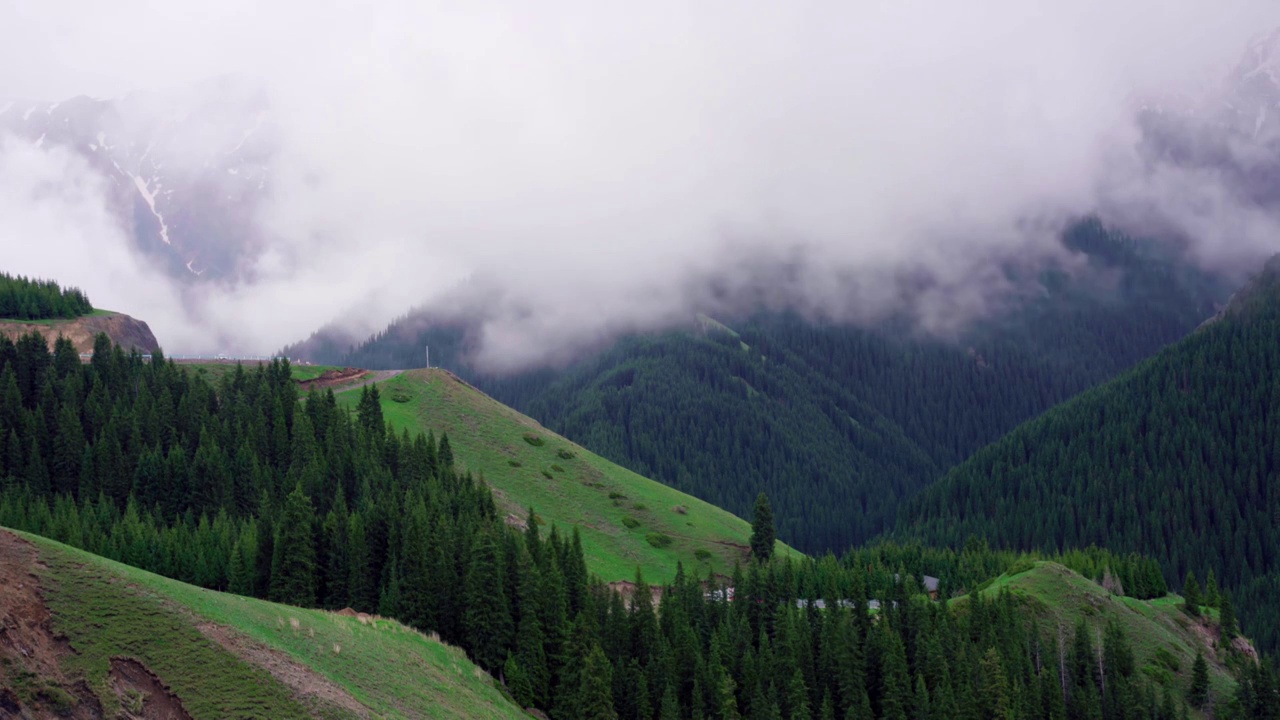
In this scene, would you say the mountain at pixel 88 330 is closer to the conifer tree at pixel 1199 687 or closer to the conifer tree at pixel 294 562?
the conifer tree at pixel 294 562

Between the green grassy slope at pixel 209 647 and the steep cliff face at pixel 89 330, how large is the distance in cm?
11294

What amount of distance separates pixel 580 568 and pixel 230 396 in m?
63.0

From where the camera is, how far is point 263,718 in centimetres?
5312

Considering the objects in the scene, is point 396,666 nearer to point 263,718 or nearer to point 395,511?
point 263,718

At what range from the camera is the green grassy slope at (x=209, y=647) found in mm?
52594

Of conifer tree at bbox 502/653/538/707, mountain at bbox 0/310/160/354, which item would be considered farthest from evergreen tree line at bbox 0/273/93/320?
conifer tree at bbox 502/653/538/707

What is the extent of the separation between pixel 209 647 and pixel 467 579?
44.7 metres

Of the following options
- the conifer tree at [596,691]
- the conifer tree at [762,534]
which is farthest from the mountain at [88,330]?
the conifer tree at [596,691]

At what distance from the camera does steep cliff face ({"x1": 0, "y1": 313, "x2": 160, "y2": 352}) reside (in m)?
169

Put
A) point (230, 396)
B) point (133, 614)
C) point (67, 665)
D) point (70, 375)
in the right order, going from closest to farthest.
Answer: point (67, 665) < point (133, 614) < point (70, 375) < point (230, 396)

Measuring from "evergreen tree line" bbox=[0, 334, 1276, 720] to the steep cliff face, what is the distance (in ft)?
88.7

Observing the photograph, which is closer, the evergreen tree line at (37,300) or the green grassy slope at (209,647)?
the green grassy slope at (209,647)

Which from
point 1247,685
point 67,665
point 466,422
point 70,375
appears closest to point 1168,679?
point 1247,685

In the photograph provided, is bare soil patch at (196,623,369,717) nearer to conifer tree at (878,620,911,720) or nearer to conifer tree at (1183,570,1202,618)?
conifer tree at (878,620,911,720)
